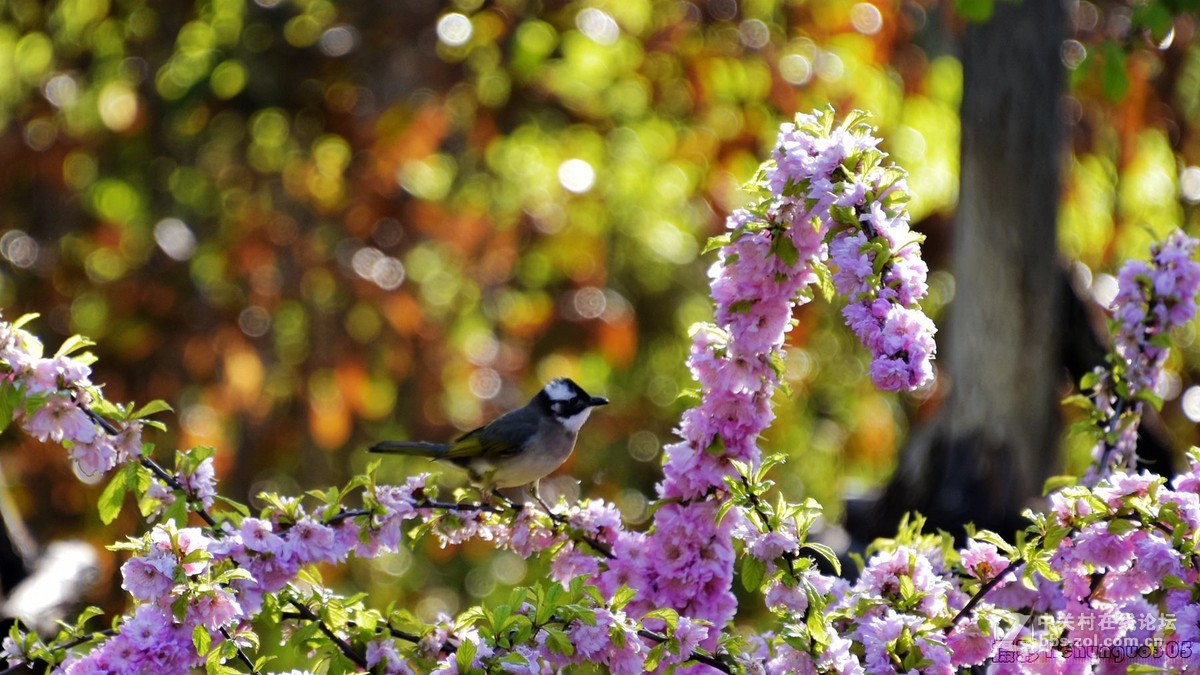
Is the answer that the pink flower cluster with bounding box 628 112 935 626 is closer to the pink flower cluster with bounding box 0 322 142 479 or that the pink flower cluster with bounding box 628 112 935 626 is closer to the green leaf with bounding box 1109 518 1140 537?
the green leaf with bounding box 1109 518 1140 537

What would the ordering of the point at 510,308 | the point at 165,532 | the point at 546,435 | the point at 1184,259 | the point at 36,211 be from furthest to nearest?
the point at 510,308, the point at 36,211, the point at 546,435, the point at 1184,259, the point at 165,532

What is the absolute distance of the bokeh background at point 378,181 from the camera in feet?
21.1

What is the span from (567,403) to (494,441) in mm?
338

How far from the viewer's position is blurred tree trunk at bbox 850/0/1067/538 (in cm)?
425

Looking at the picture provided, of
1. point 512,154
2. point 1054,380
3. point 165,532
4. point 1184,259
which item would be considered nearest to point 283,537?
point 165,532

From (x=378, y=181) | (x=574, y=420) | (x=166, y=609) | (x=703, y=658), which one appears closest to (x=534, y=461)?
(x=574, y=420)

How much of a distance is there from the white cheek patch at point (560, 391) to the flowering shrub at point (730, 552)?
1628 mm

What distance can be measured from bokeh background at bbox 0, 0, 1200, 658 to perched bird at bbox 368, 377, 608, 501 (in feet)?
Answer: 6.35

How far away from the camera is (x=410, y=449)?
3814 millimetres

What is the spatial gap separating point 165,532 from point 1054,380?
3.12m

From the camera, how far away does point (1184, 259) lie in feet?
8.57

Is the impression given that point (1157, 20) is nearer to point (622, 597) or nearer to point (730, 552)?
point (730, 552)

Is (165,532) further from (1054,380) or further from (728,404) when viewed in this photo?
(1054,380)

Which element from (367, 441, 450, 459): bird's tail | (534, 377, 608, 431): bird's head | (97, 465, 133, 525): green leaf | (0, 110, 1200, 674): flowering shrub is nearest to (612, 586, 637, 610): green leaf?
(0, 110, 1200, 674): flowering shrub
